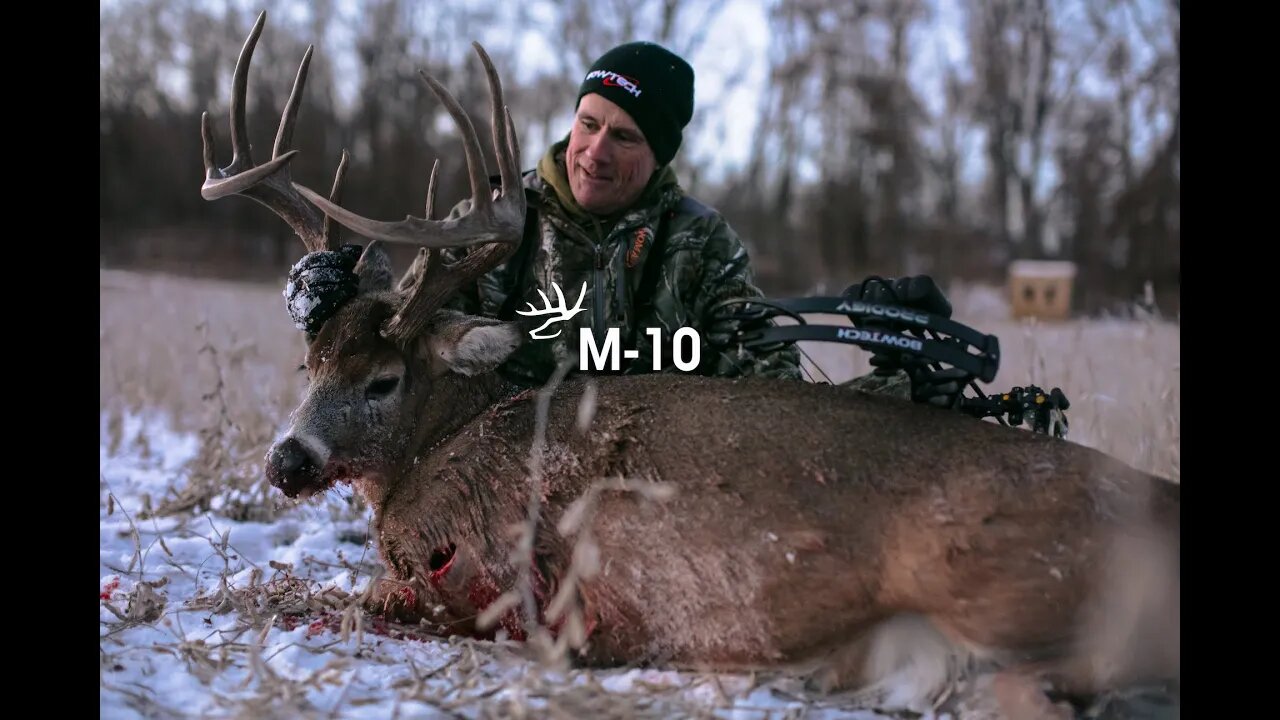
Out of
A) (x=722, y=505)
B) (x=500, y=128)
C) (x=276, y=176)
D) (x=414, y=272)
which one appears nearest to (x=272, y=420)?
(x=276, y=176)

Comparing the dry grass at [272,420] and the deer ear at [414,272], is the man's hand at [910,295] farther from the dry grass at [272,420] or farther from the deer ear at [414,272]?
the deer ear at [414,272]

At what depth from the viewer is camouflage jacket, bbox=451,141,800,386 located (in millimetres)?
3744

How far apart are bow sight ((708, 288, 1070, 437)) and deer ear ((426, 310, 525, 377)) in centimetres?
68

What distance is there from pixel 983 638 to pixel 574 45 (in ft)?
37.5

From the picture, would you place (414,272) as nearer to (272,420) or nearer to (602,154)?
(602,154)

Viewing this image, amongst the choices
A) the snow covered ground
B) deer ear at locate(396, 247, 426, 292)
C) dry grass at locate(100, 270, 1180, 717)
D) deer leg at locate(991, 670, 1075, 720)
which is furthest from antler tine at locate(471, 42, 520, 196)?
deer leg at locate(991, 670, 1075, 720)

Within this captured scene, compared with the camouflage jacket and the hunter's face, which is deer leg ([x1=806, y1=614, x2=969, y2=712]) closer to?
the camouflage jacket

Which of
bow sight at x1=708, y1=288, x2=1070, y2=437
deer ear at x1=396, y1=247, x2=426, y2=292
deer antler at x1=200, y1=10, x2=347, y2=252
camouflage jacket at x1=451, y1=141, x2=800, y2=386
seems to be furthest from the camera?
camouflage jacket at x1=451, y1=141, x2=800, y2=386

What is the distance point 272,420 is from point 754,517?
3657mm

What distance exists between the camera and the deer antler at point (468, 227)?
9.52 feet

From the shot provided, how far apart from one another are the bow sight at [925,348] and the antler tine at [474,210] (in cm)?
77
